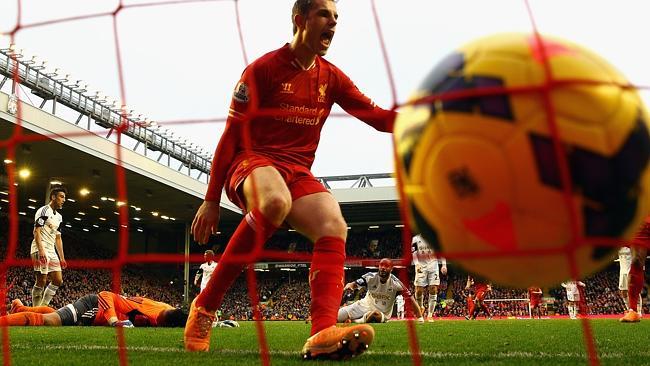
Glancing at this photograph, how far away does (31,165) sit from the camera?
18234 millimetres

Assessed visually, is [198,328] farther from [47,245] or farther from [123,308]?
[47,245]

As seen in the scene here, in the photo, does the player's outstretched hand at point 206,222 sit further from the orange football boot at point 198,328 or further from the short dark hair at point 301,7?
the short dark hair at point 301,7

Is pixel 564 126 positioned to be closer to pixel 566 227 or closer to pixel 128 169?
pixel 566 227

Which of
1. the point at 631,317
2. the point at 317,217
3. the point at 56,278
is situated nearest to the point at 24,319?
the point at 56,278

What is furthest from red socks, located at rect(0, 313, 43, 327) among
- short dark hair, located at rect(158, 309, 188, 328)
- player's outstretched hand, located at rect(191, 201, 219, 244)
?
A: player's outstretched hand, located at rect(191, 201, 219, 244)

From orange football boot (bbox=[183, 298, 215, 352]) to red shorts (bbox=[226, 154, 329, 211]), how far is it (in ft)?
1.98

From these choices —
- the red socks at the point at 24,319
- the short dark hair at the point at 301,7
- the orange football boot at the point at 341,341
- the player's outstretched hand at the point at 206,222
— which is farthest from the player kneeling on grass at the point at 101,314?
the short dark hair at the point at 301,7

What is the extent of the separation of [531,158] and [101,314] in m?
6.48

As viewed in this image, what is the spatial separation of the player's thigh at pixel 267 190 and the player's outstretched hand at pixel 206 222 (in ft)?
0.76

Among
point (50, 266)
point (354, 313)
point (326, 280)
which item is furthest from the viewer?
point (354, 313)

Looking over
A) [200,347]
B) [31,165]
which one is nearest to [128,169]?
[31,165]

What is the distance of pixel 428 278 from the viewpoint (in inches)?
406

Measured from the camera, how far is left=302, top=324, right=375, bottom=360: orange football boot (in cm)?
256

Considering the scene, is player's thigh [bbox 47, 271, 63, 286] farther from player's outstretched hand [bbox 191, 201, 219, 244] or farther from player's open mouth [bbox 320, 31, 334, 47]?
player's open mouth [bbox 320, 31, 334, 47]
